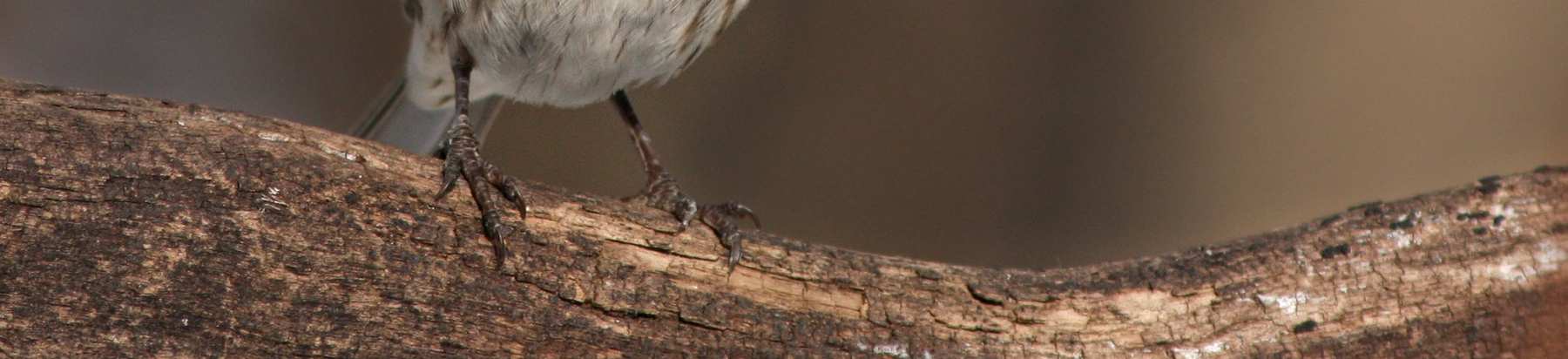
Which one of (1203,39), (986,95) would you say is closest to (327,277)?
(986,95)

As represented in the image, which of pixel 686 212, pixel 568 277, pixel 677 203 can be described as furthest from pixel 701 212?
pixel 568 277

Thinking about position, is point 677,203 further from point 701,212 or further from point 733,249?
point 733,249

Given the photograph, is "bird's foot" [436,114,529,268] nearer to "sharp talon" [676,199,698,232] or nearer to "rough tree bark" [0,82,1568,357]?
"rough tree bark" [0,82,1568,357]

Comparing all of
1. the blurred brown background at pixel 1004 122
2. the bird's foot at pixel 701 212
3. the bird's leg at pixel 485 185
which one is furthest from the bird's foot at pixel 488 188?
the blurred brown background at pixel 1004 122

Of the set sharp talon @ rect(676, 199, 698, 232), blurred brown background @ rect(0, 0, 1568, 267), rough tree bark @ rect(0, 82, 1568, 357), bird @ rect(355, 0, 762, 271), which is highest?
blurred brown background @ rect(0, 0, 1568, 267)

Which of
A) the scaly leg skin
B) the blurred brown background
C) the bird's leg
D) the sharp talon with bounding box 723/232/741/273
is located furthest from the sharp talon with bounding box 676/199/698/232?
the blurred brown background

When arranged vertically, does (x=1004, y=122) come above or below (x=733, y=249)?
above

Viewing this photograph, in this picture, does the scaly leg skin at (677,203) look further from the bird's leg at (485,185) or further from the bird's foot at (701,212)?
the bird's leg at (485,185)
